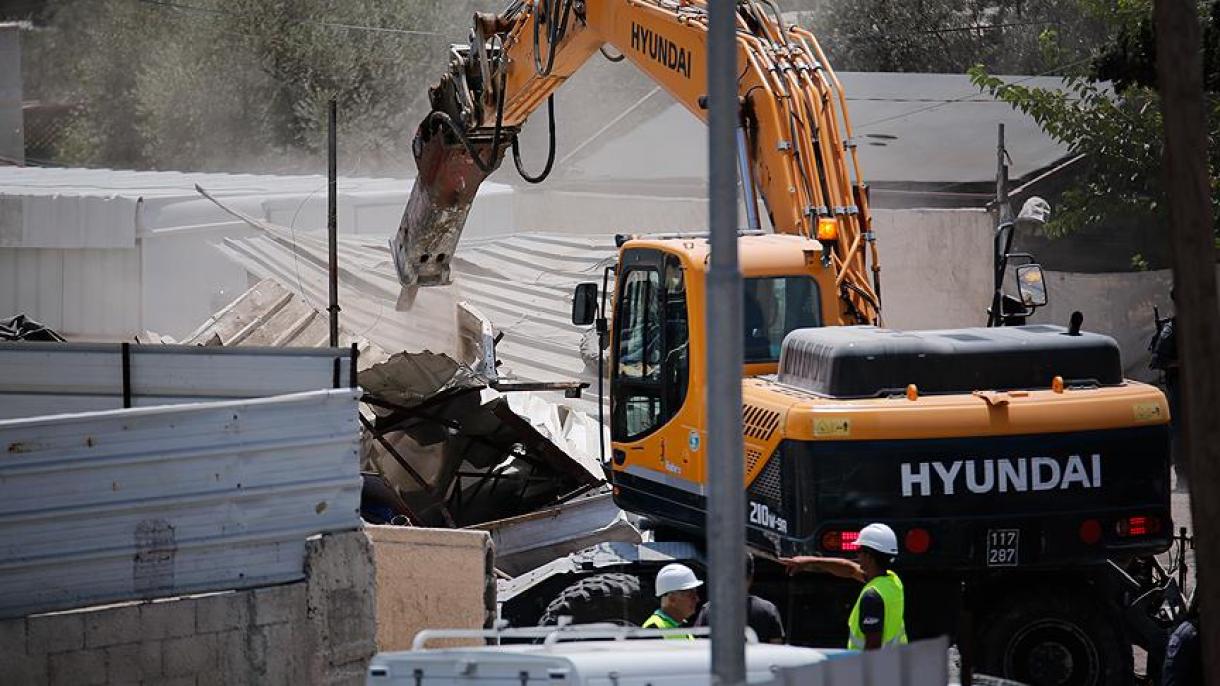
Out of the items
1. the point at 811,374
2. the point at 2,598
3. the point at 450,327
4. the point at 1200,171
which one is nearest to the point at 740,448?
the point at 1200,171

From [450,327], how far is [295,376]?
8502mm

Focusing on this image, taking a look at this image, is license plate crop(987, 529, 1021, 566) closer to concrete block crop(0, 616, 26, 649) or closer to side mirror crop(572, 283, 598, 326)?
side mirror crop(572, 283, 598, 326)

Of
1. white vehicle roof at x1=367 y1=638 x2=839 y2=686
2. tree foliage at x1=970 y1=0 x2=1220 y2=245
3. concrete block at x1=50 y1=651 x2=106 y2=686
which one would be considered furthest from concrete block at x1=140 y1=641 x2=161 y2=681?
tree foliage at x1=970 y1=0 x2=1220 y2=245

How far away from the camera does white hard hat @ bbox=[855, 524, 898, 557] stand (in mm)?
8633

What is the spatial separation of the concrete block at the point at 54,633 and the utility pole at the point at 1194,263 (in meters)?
5.60

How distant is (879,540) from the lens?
867 cm

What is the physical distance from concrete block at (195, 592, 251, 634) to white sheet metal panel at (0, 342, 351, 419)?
1566mm

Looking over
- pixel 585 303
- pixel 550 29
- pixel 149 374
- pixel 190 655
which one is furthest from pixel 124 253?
pixel 190 655

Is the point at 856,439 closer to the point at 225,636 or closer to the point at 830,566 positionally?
the point at 830,566

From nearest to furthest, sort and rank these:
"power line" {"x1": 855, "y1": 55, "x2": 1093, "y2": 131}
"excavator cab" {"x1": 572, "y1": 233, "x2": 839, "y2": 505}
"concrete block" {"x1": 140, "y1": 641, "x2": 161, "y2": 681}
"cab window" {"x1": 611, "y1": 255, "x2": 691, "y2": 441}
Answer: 1. "concrete block" {"x1": 140, "y1": 641, "x2": 161, "y2": 681}
2. "excavator cab" {"x1": 572, "y1": 233, "x2": 839, "y2": 505}
3. "cab window" {"x1": 611, "y1": 255, "x2": 691, "y2": 441}
4. "power line" {"x1": 855, "y1": 55, "x2": 1093, "y2": 131}

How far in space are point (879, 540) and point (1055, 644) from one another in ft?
6.86

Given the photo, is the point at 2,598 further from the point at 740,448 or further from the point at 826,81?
the point at 826,81

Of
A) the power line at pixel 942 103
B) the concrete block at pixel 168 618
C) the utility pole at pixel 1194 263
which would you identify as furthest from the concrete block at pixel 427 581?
the power line at pixel 942 103

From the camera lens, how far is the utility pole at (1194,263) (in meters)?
6.96
